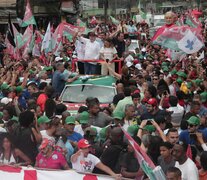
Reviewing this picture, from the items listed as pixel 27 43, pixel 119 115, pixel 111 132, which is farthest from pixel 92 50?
pixel 111 132

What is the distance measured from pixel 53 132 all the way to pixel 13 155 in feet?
3.19

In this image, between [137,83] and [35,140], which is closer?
[35,140]

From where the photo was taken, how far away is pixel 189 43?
17.8 meters

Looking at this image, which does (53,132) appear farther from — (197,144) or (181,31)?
(181,31)

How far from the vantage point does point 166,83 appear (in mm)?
15633

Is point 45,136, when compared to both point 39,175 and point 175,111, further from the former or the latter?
point 175,111

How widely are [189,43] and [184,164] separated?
10.2 m

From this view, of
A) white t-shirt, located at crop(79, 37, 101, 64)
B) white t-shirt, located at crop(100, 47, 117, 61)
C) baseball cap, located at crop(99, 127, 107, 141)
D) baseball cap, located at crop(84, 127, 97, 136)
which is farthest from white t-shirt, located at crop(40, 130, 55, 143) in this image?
white t-shirt, located at crop(79, 37, 101, 64)

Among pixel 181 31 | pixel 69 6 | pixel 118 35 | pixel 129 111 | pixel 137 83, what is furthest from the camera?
pixel 69 6

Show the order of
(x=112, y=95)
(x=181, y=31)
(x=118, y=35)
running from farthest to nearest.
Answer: (x=118, y=35) < (x=181, y=31) < (x=112, y=95)

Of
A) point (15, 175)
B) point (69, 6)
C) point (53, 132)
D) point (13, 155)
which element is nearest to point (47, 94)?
point (53, 132)

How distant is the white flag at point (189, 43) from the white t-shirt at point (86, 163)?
32.2 feet

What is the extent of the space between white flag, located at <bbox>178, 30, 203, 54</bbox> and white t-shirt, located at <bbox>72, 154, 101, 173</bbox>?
32.2 ft

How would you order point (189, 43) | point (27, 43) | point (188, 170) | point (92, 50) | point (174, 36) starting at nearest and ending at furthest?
point (188, 170), point (189, 43), point (174, 36), point (92, 50), point (27, 43)
